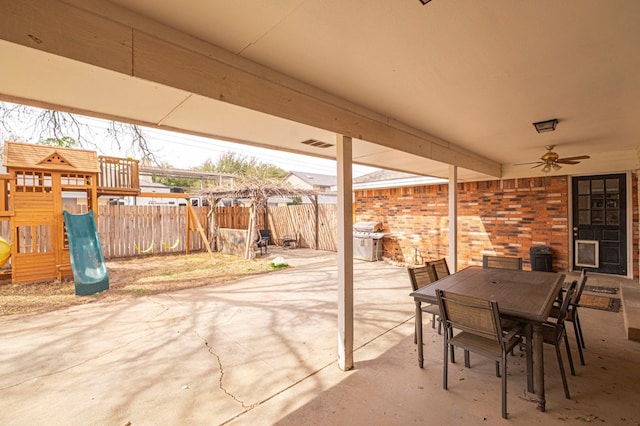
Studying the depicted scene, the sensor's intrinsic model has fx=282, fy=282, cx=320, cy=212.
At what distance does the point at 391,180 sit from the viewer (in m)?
8.51

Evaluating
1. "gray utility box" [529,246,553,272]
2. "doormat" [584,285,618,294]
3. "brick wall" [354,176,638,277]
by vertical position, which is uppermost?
"brick wall" [354,176,638,277]

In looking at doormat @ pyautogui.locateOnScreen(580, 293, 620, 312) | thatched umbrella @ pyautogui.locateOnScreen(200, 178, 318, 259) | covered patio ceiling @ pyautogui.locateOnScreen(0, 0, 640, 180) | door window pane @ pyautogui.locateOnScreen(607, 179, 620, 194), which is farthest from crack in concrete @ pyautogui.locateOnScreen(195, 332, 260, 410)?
door window pane @ pyautogui.locateOnScreen(607, 179, 620, 194)

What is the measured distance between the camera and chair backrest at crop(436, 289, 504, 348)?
7.48 ft

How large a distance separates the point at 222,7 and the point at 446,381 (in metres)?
3.32

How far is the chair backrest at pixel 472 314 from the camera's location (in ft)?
7.48

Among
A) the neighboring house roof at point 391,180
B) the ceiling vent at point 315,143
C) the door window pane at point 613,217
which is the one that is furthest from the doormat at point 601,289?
the ceiling vent at point 315,143

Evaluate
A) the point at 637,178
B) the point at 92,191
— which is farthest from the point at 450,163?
the point at 92,191

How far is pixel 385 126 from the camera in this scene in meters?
3.36

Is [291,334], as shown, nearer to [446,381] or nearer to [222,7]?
[446,381]

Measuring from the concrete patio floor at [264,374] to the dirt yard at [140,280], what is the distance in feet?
2.47

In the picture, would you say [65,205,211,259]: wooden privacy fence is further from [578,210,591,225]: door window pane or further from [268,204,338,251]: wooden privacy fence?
[578,210,591,225]: door window pane

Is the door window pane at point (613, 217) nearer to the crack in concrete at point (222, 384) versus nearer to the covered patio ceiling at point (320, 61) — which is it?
the covered patio ceiling at point (320, 61)

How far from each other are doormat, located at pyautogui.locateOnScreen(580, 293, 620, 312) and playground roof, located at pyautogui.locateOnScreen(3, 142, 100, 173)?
11.0m

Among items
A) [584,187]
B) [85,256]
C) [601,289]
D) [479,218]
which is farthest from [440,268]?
[85,256]
